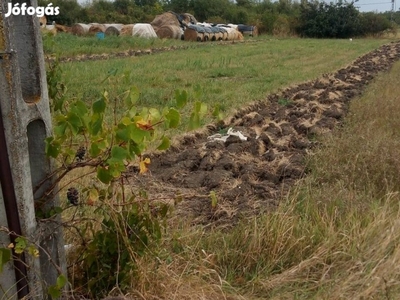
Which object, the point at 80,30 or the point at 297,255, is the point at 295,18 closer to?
the point at 80,30

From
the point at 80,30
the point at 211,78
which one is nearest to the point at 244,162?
the point at 211,78

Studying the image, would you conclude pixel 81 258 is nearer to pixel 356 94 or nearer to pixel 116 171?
pixel 116 171

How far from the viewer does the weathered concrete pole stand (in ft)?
6.66

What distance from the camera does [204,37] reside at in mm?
29562

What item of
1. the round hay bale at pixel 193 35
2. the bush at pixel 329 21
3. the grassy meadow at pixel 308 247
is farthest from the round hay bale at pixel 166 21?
the grassy meadow at pixel 308 247

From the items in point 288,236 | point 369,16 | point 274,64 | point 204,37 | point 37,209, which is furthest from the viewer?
point 369,16

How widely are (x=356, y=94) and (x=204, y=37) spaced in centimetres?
2034

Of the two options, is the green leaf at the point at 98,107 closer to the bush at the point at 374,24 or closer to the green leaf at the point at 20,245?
the green leaf at the point at 20,245

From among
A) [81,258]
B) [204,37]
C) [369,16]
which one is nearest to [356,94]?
[81,258]

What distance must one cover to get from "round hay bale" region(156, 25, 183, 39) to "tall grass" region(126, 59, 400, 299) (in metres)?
27.2

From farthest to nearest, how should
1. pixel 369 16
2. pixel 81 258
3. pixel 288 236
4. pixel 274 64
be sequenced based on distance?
pixel 369 16 < pixel 274 64 < pixel 288 236 < pixel 81 258

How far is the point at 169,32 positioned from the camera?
1183 inches

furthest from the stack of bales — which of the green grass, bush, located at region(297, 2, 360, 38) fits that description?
the green grass

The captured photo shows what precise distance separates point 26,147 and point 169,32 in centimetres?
2881
